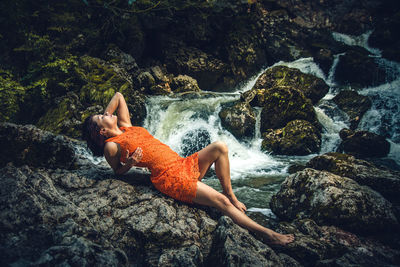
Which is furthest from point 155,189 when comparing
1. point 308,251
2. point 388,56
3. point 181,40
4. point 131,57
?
point 388,56

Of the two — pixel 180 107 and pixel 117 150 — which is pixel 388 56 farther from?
pixel 117 150

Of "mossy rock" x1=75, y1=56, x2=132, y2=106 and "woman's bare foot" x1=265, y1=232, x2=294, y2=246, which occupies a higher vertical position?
"mossy rock" x1=75, y1=56, x2=132, y2=106

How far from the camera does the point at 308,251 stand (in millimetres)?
2344

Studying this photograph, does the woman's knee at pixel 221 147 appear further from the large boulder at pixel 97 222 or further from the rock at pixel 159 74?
the rock at pixel 159 74

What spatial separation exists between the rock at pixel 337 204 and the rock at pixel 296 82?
27.6 feet

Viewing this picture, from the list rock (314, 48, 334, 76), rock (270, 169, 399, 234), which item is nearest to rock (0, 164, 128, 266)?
rock (270, 169, 399, 234)

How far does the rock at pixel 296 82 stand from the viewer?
1081 centimetres

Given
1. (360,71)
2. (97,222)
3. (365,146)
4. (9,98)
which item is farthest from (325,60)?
(9,98)

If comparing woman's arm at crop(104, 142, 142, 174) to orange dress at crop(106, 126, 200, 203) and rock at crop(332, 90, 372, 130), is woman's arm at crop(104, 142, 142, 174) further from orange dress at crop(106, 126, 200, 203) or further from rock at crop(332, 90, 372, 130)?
rock at crop(332, 90, 372, 130)

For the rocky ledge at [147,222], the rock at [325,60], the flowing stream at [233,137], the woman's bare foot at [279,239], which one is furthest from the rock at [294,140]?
the rock at [325,60]

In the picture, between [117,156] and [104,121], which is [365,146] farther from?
[104,121]

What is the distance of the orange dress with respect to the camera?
2.79 m

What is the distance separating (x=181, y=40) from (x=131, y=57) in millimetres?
3901

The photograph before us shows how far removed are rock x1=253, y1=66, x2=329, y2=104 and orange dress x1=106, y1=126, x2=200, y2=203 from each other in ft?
29.6
